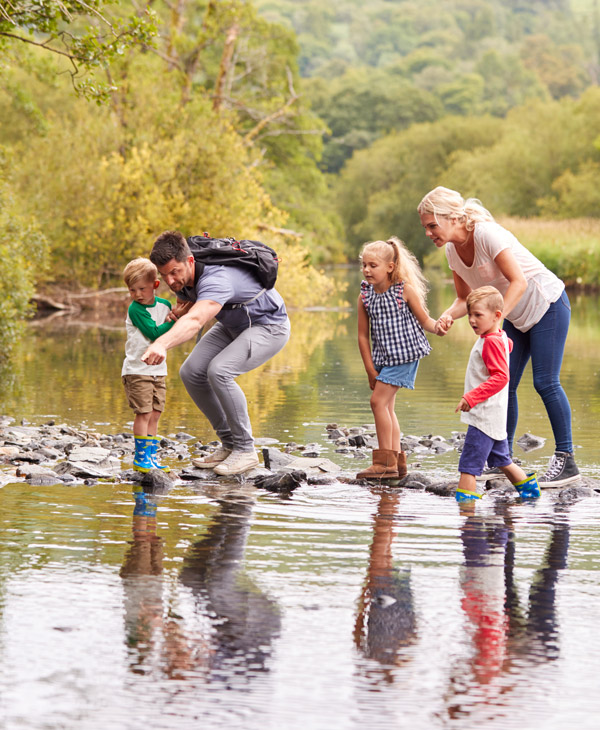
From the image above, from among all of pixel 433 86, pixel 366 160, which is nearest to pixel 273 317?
pixel 366 160

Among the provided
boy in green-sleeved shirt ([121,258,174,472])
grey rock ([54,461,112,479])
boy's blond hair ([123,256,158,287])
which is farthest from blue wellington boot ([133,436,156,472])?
boy's blond hair ([123,256,158,287])

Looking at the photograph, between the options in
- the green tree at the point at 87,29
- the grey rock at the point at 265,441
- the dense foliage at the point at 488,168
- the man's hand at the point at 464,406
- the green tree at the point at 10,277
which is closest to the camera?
the man's hand at the point at 464,406

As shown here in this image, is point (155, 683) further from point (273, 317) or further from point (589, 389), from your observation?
point (589, 389)

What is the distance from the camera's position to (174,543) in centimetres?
644

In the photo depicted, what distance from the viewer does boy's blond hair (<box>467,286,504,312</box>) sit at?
7.70m

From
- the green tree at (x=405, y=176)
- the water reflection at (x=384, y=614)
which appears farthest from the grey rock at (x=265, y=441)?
the green tree at (x=405, y=176)

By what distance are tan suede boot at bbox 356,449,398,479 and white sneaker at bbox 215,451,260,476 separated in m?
0.80

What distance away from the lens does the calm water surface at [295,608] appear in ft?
13.4

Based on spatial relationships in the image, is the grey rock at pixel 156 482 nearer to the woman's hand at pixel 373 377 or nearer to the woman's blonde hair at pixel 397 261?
the woman's hand at pixel 373 377

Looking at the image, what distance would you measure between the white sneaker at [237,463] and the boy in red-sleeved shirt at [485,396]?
1688mm

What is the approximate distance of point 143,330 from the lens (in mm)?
8594

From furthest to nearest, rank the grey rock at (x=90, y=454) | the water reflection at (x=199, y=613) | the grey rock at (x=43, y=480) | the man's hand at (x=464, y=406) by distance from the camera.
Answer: the grey rock at (x=90, y=454) < the grey rock at (x=43, y=480) < the man's hand at (x=464, y=406) < the water reflection at (x=199, y=613)

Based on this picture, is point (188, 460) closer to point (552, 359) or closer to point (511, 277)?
point (552, 359)

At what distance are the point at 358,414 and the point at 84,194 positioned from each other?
18.7 meters
